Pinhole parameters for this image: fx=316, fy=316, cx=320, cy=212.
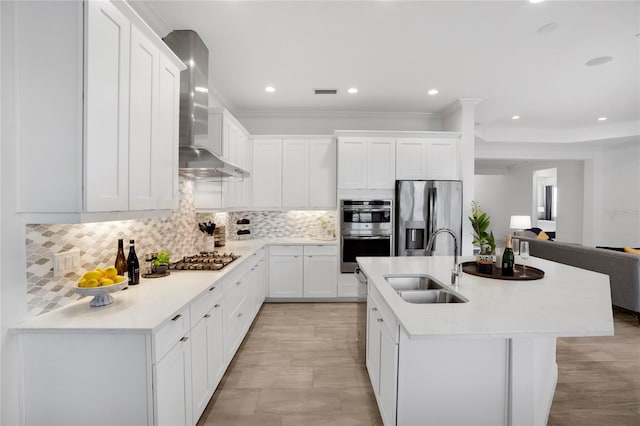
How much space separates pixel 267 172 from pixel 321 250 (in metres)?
1.42

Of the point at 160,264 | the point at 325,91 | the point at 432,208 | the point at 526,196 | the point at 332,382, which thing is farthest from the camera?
the point at 526,196

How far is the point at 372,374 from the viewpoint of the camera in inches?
92.7

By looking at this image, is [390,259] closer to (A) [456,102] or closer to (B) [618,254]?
(A) [456,102]

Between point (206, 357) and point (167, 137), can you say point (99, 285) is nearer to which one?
point (206, 357)

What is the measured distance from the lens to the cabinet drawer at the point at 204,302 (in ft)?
6.29

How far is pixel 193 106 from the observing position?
269 cm

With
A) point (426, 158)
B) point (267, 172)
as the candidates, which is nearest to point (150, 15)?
point (267, 172)

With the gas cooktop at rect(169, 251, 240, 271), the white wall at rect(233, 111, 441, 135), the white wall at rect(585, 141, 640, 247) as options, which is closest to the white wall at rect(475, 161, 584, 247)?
the white wall at rect(585, 141, 640, 247)

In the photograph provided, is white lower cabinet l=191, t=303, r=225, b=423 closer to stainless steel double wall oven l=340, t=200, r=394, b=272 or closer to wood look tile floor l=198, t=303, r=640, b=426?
wood look tile floor l=198, t=303, r=640, b=426

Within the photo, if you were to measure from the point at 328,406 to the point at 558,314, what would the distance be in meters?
1.61

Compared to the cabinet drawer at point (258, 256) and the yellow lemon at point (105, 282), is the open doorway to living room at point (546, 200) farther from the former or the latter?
the yellow lemon at point (105, 282)

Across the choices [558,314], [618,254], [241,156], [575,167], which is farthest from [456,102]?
[575,167]

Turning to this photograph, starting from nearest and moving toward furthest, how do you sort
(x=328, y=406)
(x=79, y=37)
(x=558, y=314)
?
(x=79, y=37), (x=558, y=314), (x=328, y=406)

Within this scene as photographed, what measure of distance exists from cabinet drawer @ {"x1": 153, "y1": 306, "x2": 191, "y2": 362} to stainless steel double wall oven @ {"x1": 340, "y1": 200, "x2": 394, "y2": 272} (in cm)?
296
